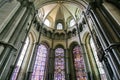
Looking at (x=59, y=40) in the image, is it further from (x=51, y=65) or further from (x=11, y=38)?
(x=11, y=38)

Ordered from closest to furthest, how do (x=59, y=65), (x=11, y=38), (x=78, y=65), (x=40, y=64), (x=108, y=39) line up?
(x=11, y=38) < (x=108, y=39) < (x=40, y=64) < (x=78, y=65) < (x=59, y=65)

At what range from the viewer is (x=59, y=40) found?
55.0 ft

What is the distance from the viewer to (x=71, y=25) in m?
17.8

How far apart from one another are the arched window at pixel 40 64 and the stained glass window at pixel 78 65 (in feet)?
11.8

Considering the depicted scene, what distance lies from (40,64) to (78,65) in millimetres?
4273

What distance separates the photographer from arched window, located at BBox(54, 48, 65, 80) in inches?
533

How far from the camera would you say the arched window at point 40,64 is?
12.9m

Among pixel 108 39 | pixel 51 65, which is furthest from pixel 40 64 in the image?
pixel 108 39

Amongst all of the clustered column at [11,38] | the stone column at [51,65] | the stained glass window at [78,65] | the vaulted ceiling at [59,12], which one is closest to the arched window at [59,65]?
the stone column at [51,65]

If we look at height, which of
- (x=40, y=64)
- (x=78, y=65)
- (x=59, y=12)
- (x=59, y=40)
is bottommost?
(x=78, y=65)

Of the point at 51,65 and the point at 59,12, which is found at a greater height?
the point at 59,12

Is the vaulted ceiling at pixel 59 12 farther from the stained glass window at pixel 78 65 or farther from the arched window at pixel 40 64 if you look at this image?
the stained glass window at pixel 78 65

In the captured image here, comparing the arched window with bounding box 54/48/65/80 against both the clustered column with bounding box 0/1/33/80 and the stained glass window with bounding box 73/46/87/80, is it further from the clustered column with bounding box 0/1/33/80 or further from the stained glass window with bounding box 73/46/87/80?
the clustered column with bounding box 0/1/33/80

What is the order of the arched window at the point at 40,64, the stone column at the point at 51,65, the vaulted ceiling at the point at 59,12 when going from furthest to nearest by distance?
the vaulted ceiling at the point at 59,12
the stone column at the point at 51,65
the arched window at the point at 40,64
